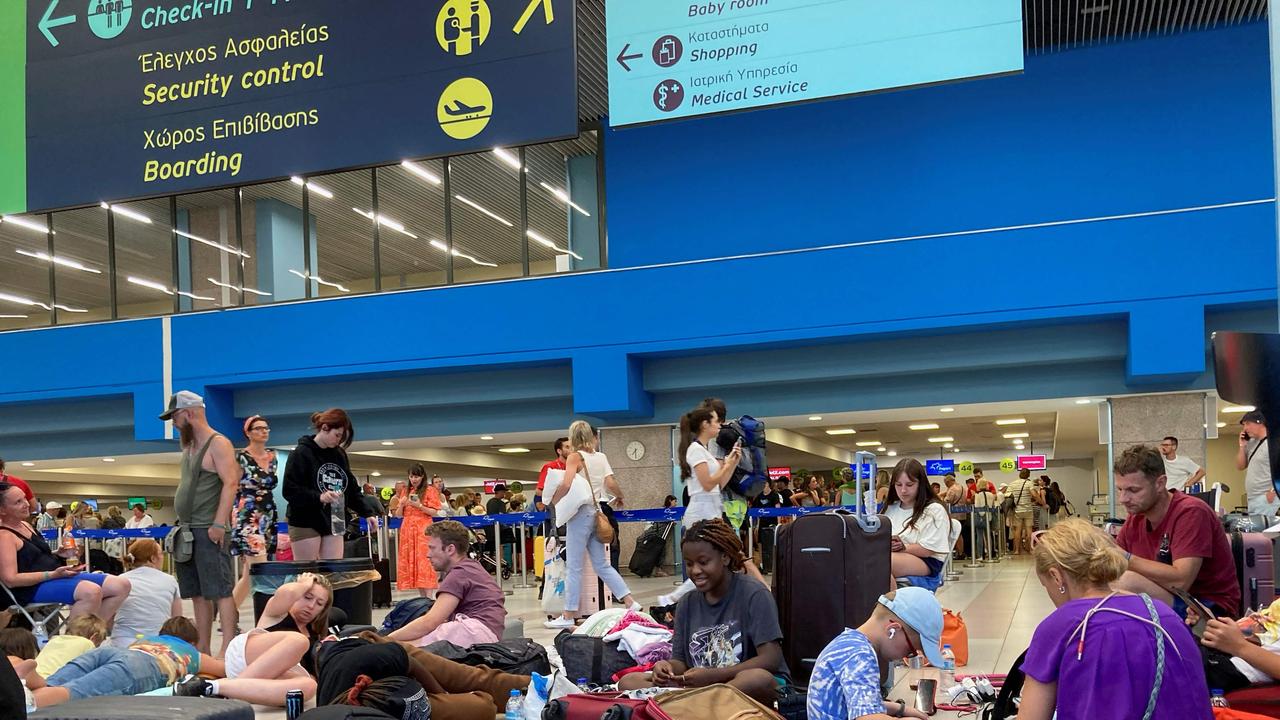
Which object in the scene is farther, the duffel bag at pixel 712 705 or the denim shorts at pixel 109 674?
the denim shorts at pixel 109 674

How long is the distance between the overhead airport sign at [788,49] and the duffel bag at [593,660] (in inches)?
259

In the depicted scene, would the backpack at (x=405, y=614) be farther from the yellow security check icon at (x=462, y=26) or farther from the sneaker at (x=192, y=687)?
the yellow security check icon at (x=462, y=26)

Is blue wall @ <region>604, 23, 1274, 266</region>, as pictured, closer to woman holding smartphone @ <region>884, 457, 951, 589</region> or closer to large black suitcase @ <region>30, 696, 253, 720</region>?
woman holding smartphone @ <region>884, 457, 951, 589</region>

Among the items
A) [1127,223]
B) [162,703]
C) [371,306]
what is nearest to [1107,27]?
[1127,223]

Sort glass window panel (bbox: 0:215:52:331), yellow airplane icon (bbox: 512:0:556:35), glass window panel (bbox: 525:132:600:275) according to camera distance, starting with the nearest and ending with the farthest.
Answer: yellow airplane icon (bbox: 512:0:556:35), glass window panel (bbox: 525:132:600:275), glass window panel (bbox: 0:215:52:331)

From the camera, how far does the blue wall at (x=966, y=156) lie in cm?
1405

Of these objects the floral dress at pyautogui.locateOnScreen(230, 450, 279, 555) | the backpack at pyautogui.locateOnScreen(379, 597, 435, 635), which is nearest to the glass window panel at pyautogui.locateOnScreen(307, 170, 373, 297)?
the floral dress at pyautogui.locateOnScreen(230, 450, 279, 555)

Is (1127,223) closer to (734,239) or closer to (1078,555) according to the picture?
(734,239)

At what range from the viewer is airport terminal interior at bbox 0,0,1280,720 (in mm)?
5180

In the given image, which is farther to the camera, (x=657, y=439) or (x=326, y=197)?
(x=326, y=197)

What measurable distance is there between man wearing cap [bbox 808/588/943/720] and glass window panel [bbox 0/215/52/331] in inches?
708

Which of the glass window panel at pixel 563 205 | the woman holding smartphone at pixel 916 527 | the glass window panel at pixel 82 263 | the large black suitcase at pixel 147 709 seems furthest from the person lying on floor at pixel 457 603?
the glass window panel at pixel 82 263

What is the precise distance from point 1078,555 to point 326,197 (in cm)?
1678

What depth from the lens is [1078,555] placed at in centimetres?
296
